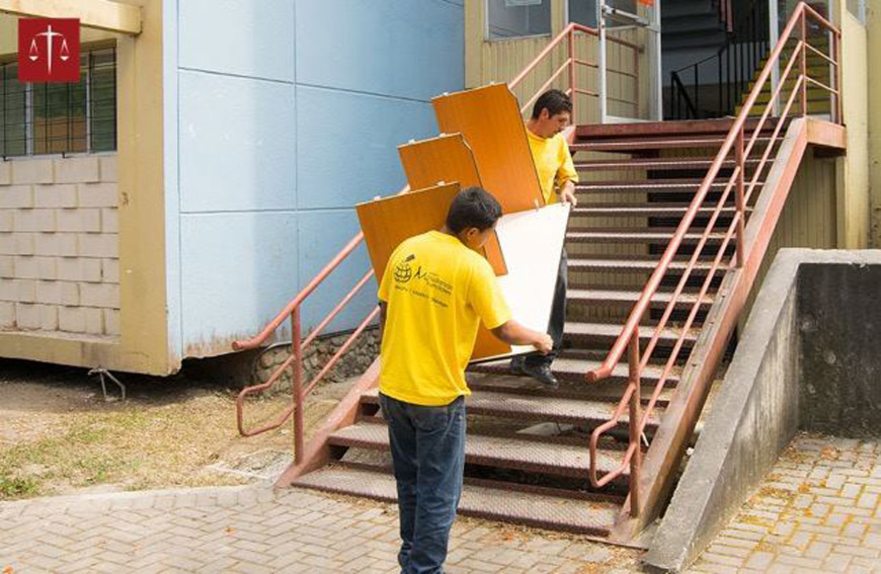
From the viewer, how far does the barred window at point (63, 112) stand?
934cm

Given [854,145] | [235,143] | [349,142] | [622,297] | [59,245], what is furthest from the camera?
[854,145]

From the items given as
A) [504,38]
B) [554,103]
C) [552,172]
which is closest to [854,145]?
[504,38]

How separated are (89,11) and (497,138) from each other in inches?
141

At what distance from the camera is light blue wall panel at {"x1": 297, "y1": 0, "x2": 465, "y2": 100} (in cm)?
1005

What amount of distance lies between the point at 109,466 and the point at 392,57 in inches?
210

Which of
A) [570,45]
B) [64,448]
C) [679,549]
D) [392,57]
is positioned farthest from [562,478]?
[392,57]

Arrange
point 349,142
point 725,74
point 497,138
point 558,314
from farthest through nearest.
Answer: point 725,74 < point 349,142 < point 558,314 < point 497,138

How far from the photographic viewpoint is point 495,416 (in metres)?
6.85

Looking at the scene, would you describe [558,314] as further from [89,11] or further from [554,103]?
[89,11]

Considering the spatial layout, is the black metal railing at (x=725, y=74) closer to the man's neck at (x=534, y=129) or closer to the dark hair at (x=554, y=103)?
the man's neck at (x=534, y=129)

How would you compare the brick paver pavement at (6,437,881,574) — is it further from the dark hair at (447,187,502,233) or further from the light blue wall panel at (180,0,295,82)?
the light blue wall panel at (180,0,295,82)

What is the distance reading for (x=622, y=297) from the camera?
7.63 m

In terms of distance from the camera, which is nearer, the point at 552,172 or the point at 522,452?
the point at 522,452

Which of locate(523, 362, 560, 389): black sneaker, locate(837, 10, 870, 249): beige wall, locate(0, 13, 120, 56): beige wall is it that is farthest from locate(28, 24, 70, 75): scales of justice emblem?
locate(837, 10, 870, 249): beige wall
